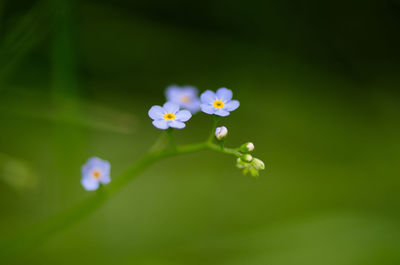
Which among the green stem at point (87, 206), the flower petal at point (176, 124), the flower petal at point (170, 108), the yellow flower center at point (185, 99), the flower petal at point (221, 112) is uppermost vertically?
the yellow flower center at point (185, 99)

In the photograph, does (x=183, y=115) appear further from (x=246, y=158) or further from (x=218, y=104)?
(x=246, y=158)

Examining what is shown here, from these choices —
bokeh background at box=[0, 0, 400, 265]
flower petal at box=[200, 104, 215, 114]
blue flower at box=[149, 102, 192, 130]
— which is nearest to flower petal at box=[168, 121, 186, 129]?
blue flower at box=[149, 102, 192, 130]

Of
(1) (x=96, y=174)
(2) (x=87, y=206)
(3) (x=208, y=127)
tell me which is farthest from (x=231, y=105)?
(3) (x=208, y=127)

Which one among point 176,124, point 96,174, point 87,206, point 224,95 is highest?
point 224,95

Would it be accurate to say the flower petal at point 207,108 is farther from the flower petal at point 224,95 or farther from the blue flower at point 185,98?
the blue flower at point 185,98

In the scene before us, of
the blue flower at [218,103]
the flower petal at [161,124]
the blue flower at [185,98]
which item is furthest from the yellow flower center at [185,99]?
the flower petal at [161,124]

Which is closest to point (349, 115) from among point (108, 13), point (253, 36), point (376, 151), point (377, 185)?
point (376, 151)

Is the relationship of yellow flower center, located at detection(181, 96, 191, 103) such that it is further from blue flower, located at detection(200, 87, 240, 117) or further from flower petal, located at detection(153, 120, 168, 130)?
flower petal, located at detection(153, 120, 168, 130)
